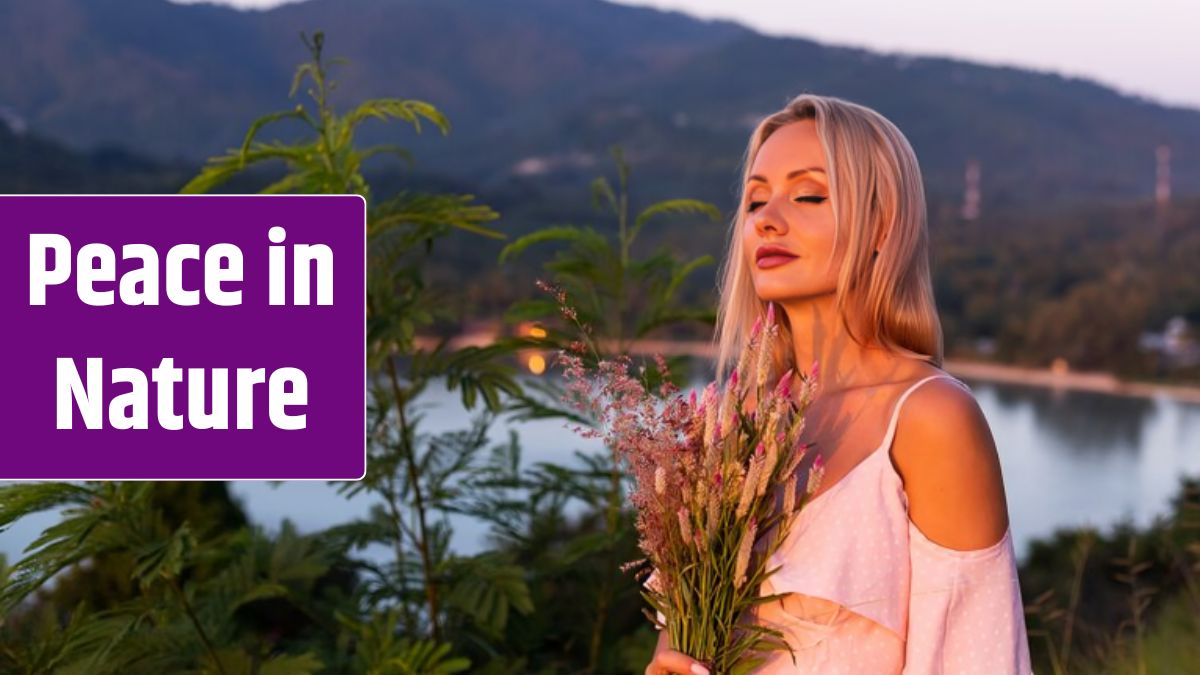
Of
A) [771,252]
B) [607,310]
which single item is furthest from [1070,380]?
[771,252]

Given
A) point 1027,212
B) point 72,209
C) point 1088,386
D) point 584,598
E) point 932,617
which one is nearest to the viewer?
point 932,617

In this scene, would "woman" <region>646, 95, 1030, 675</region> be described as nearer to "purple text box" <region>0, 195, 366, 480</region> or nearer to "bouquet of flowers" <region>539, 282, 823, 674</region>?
"bouquet of flowers" <region>539, 282, 823, 674</region>

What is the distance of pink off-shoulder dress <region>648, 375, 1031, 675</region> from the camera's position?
5.68 ft

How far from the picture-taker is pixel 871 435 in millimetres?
1821

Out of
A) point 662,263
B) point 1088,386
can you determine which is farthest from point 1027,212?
point 662,263

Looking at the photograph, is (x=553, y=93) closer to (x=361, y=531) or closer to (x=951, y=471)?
(x=361, y=531)

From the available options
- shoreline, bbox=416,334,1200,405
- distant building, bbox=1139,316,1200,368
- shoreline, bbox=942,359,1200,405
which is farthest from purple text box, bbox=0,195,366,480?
distant building, bbox=1139,316,1200,368

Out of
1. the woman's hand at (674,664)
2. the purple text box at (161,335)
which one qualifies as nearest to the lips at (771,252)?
the woman's hand at (674,664)

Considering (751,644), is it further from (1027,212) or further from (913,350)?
(1027,212)

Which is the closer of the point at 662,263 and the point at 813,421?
the point at 813,421

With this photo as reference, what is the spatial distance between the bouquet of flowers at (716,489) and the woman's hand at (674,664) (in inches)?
1.0

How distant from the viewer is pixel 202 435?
3.90 m

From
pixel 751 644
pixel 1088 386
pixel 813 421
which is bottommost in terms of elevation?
pixel 1088 386

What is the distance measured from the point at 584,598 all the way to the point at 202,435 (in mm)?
1245
